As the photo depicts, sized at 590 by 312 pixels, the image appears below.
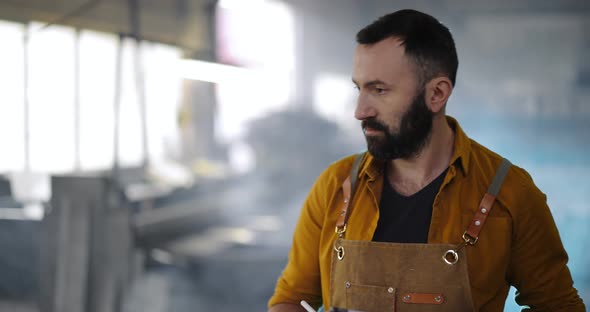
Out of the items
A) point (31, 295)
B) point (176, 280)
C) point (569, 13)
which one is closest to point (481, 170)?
point (569, 13)

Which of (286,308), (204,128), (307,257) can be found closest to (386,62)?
(307,257)

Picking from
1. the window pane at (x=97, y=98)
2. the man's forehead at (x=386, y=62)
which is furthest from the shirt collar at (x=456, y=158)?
the window pane at (x=97, y=98)

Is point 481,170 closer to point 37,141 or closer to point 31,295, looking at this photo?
point 37,141

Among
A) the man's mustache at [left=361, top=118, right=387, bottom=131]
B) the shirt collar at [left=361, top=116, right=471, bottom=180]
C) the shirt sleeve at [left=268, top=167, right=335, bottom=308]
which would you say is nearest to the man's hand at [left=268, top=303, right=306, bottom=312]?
the shirt sleeve at [left=268, top=167, right=335, bottom=308]

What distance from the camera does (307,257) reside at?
1402mm

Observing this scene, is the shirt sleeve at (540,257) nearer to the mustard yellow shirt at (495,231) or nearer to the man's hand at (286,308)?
the mustard yellow shirt at (495,231)

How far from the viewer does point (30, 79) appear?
3.24 metres

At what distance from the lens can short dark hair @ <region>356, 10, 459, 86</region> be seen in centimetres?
128

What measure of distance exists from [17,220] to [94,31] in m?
1.12

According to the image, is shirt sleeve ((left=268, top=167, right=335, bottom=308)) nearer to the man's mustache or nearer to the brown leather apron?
the brown leather apron

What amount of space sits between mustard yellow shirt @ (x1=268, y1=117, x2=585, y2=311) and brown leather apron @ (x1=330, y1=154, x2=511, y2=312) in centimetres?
2

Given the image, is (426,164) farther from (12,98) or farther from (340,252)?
(12,98)

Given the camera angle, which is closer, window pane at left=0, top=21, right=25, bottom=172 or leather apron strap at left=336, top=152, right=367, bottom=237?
leather apron strap at left=336, top=152, right=367, bottom=237

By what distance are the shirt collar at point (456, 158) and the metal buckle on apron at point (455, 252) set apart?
15 centimetres
